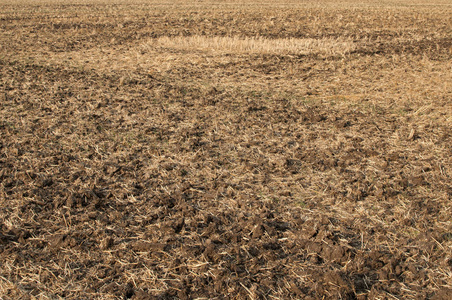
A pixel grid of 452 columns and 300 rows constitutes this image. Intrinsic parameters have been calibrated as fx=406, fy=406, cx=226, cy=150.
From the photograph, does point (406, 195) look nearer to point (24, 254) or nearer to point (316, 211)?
point (316, 211)

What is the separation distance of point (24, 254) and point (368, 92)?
752 centimetres

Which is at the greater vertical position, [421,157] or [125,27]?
[125,27]

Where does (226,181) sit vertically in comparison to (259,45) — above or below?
below

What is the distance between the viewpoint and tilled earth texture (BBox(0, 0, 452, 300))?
353 cm

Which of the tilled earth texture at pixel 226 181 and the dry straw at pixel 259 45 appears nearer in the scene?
the tilled earth texture at pixel 226 181

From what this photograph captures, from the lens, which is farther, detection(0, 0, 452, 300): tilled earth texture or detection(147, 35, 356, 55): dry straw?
detection(147, 35, 356, 55): dry straw

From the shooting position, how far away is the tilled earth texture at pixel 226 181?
3.53 meters

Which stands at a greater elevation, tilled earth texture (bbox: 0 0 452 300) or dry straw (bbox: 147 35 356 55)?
dry straw (bbox: 147 35 356 55)

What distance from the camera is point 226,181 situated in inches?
202

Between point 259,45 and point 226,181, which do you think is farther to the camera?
point 259,45

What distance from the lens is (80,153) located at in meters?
5.88

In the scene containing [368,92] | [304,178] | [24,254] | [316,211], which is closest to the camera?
[24,254]

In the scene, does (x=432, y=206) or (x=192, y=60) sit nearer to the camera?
(x=432, y=206)

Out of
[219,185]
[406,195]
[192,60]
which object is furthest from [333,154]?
[192,60]
